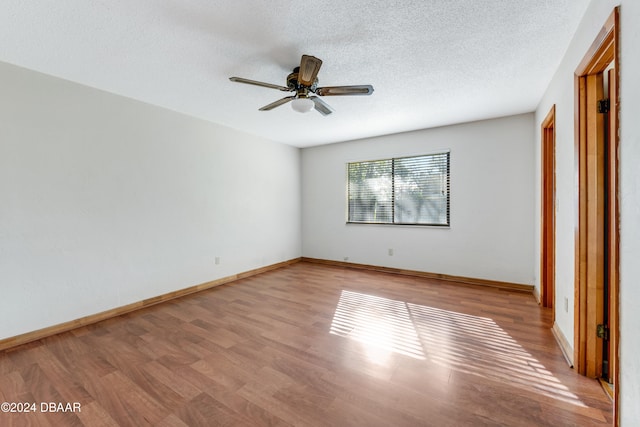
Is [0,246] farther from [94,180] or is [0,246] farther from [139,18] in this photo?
[139,18]

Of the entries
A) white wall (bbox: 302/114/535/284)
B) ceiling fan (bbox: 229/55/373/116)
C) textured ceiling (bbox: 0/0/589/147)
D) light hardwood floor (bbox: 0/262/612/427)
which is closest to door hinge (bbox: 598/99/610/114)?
textured ceiling (bbox: 0/0/589/147)

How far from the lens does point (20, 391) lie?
70.8 inches

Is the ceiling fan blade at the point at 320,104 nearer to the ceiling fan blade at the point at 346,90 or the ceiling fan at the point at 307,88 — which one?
the ceiling fan at the point at 307,88

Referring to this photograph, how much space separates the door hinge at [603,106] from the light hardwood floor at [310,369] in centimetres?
181

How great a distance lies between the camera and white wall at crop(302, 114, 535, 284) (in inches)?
149

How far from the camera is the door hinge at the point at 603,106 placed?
174 cm

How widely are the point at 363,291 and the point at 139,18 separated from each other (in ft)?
12.0

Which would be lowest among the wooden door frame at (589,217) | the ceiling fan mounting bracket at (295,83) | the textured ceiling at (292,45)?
the wooden door frame at (589,217)

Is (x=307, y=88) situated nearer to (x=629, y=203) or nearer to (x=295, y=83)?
(x=295, y=83)

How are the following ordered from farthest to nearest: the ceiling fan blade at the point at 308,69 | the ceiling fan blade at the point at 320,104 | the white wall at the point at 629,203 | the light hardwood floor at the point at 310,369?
the ceiling fan blade at the point at 320,104, the ceiling fan blade at the point at 308,69, the light hardwood floor at the point at 310,369, the white wall at the point at 629,203

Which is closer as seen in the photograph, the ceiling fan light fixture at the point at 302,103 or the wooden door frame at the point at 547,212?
the ceiling fan light fixture at the point at 302,103

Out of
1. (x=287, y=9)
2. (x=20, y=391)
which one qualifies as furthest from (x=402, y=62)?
(x=20, y=391)

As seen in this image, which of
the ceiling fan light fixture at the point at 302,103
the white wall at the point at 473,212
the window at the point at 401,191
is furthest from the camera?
the window at the point at 401,191

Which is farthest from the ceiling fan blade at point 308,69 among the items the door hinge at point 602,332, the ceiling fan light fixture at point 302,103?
the door hinge at point 602,332
